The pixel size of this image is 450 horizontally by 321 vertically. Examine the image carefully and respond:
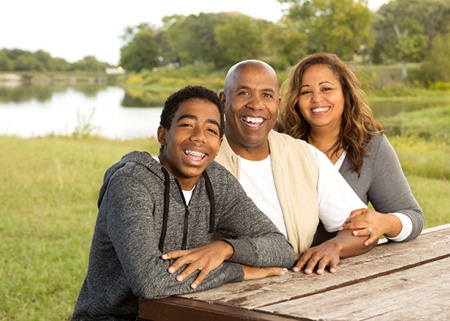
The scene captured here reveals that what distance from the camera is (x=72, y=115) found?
21312 mm

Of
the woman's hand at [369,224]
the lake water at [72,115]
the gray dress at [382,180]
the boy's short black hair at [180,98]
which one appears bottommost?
the lake water at [72,115]

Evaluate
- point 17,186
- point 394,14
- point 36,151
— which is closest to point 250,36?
point 394,14

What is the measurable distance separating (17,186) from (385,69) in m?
29.2

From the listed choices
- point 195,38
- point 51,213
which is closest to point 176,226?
point 51,213

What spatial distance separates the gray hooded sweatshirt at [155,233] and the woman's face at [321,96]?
2.45 ft

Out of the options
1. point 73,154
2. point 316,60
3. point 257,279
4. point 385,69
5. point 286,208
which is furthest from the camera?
point 385,69

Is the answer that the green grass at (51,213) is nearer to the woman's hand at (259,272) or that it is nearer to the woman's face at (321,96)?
the woman's face at (321,96)

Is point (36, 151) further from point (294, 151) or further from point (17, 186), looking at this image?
point (294, 151)

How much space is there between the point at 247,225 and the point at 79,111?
13272mm

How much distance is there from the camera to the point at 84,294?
218 cm

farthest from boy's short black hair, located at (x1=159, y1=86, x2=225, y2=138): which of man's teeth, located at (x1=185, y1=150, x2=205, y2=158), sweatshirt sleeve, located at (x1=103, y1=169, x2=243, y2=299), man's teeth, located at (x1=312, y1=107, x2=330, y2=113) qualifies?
man's teeth, located at (x1=312, y1=107, x2=330, y2=113)

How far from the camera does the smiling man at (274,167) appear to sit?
2.58m

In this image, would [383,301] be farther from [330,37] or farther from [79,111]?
[330,37]

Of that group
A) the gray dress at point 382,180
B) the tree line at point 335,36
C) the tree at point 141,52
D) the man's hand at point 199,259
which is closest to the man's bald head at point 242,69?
the gray dress at point 382,180
